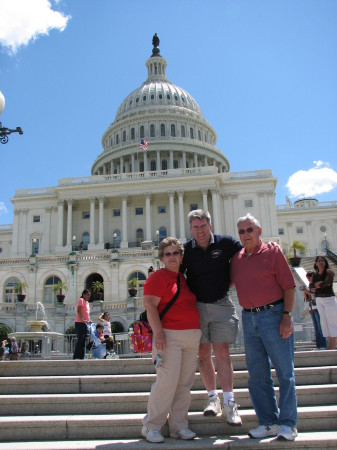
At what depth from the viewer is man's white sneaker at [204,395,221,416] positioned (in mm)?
7148

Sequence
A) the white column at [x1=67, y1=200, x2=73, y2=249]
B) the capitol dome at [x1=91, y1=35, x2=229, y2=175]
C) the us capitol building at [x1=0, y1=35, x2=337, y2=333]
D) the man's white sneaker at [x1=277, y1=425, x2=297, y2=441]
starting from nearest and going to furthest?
the man's white sneaker at [x1=277, y1=425, x2=297, y2=441] < the us capitol building at [x1=0, y1=35, x2=337, y2=333] < the white column at [x1=67, y1=200, x2=73, y2=249] < the capitol dome at [x1=91, y1=35, x2=229, y2=175]

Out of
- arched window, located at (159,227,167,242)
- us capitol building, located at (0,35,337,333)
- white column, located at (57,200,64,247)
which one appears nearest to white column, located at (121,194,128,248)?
us capitol building, located at (0,35,337,333)

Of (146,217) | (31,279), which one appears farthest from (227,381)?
(146,217)

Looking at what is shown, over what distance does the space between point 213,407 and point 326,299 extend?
6286 mm

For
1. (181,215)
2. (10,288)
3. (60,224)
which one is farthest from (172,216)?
(10,288)

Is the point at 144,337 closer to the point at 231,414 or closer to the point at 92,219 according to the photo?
the point at 231,414

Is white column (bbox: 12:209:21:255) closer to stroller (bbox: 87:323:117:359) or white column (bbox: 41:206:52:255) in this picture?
white column (bbox: 41:206:52:255)

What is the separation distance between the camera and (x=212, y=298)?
7.49m

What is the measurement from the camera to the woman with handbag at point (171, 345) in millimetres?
6727

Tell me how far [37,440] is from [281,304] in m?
4.05

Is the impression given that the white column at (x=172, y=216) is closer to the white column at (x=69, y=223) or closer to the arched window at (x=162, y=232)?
the arched window at (x=162, y=232)

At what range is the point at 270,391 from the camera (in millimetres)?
6840

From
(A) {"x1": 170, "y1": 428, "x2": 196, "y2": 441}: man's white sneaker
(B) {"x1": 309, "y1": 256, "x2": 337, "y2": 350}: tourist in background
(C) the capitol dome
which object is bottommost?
(A) {"x1": 170, "y1": 428, "x2": 196, "y2": 441}: man's white sneaker

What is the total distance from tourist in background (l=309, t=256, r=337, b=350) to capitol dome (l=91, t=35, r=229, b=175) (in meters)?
79.9
